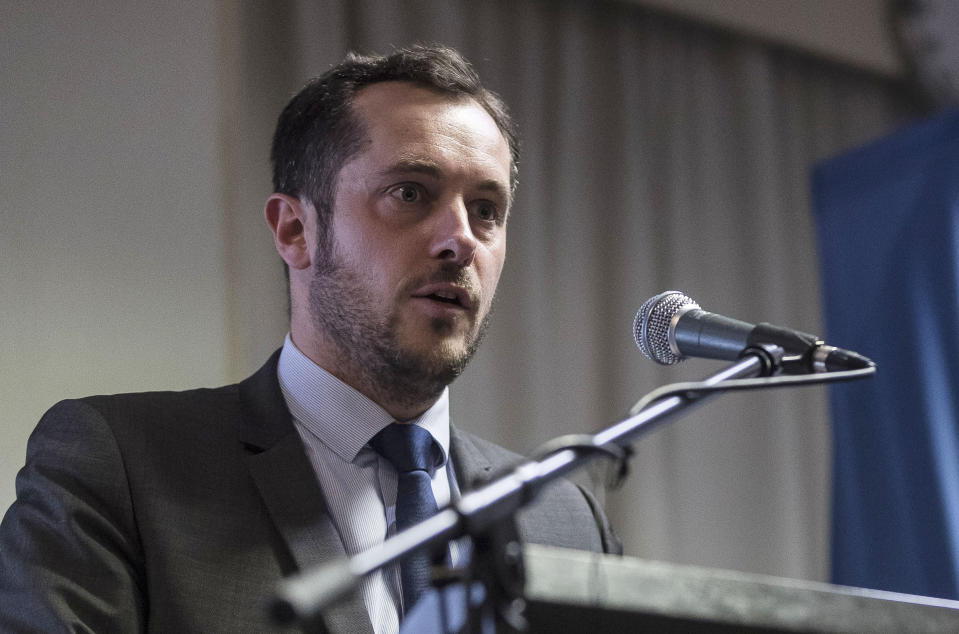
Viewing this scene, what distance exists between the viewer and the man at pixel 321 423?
1.30 meters

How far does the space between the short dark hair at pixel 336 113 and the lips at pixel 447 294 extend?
24 cm

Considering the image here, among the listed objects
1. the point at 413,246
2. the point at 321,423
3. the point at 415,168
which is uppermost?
the point at 415,168

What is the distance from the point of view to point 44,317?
7.18 feet

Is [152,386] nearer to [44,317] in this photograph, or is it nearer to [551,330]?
[44,317]

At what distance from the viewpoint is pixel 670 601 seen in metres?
0.68

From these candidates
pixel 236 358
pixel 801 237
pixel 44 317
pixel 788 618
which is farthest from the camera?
pixel 801 237

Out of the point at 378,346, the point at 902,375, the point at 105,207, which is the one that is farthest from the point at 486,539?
the point at 902,375

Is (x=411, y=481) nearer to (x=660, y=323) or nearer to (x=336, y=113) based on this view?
(x=660, y=323)

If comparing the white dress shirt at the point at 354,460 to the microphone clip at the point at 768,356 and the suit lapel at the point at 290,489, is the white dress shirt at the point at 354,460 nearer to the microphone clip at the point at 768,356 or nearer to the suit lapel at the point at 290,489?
the suit lapel at the point at 290,489

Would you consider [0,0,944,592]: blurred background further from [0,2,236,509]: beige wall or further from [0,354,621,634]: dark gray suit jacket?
[0,354,621,634]: dark gray suit jacket

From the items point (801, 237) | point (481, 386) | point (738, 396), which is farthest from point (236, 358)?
point (801, 237)

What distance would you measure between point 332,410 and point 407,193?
381 millimetres

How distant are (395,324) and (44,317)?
105 centimetres

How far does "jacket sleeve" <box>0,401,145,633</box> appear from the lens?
122 centimetres
